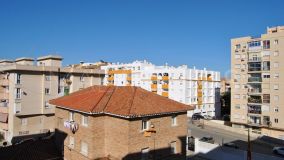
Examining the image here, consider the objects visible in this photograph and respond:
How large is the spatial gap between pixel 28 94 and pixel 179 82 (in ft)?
125

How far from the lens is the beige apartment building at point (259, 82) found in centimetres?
4672

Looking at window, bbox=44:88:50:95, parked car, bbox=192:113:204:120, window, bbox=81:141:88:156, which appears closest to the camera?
window, bbox=81:141:88:156

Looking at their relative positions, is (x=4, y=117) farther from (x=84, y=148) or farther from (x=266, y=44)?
(x=266, y=44)

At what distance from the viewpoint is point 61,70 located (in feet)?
156

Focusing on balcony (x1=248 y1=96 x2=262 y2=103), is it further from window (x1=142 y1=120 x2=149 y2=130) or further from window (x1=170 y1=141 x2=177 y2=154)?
window (x1=142 y1=120 x2=149 y2=130)

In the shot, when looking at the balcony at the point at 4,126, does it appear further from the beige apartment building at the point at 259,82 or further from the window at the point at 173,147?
the beige apartment building at the point at 259,82

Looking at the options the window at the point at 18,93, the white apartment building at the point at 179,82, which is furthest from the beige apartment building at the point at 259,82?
the window at the point at 18,93

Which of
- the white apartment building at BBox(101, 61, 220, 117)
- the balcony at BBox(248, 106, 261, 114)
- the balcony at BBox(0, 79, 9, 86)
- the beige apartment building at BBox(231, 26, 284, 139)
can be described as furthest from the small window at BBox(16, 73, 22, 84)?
the balcony at BBox(248, 106, 261, 114)

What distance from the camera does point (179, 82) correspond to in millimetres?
69812

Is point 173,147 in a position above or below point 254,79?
below

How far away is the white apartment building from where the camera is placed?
70.2m

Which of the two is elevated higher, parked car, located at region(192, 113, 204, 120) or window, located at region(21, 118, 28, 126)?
window, located at region(21, 118, 28, 126)

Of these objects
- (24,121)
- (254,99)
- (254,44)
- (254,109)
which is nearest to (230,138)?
(254,109)

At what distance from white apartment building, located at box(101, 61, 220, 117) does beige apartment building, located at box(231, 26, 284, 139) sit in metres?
17.9
